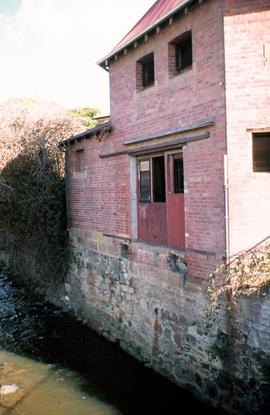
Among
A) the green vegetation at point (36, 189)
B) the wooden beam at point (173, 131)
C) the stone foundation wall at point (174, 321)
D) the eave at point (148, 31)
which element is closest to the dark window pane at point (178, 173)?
the wooden beam at point (173, 131)

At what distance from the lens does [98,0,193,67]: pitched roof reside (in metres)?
8.93

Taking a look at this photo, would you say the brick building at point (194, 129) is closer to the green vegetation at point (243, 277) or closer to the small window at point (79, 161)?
the green vegetation at point (243, 277)

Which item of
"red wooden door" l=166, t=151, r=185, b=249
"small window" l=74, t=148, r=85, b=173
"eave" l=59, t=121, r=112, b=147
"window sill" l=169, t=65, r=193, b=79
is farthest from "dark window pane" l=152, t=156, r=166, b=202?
"small window" l=74, t=148, r=85, b=173

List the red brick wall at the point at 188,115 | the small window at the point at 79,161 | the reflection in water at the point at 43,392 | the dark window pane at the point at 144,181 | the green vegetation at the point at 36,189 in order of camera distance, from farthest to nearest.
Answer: the green vegetation at the point at 36,189 → the small window at the point at 79,161 → the dark window pane at the point at 144,181 → the reflection in water at the point at 43,392 → the red brick wall at the point at 188,115

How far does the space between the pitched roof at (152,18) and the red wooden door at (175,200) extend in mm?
2854

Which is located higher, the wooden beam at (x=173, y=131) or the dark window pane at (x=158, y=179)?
the wooden beam at (x=173, y=131)

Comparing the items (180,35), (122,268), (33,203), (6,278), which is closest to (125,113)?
(180,35)

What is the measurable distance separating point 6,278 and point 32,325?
6.66 metres

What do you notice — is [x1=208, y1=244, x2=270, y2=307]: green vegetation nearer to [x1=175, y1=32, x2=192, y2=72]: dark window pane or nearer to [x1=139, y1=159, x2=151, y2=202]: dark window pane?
[x1=139, y1=159, x2=151, y2=202]: dark window pane

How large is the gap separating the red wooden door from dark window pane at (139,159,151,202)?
35.3 inches

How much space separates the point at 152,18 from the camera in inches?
418

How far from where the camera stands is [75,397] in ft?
30.6

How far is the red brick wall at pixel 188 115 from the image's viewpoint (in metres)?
8.17

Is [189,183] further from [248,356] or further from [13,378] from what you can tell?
[13,378]
